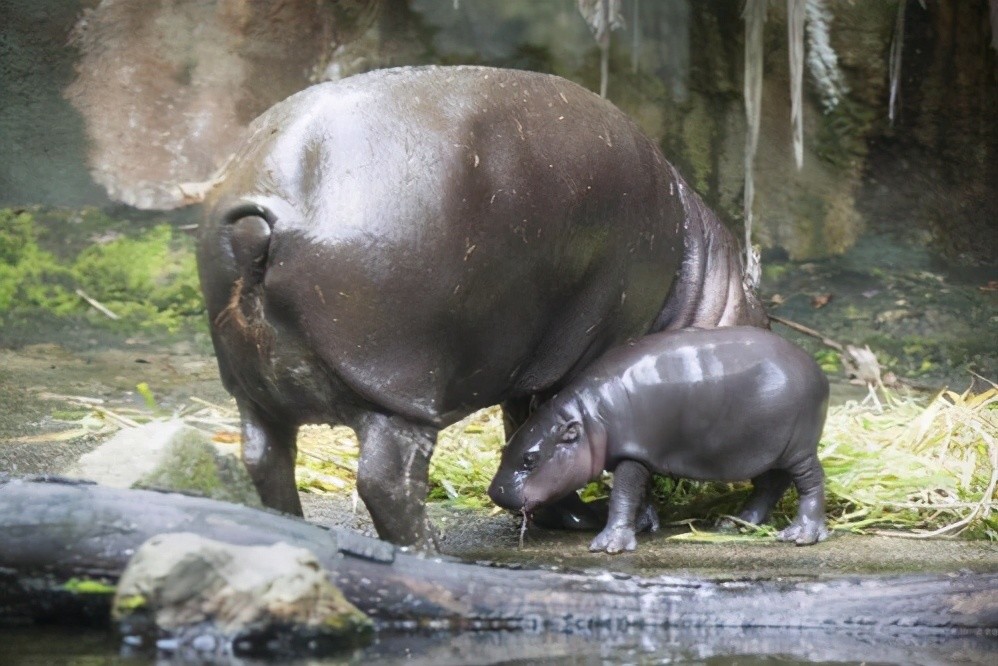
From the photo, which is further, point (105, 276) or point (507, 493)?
point (105, 276)

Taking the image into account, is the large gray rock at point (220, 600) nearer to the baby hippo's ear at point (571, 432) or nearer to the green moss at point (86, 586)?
the green moss at point (86, 586)

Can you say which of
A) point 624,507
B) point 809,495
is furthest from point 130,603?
Result: point 809,495

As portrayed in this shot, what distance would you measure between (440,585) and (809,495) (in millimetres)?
1930

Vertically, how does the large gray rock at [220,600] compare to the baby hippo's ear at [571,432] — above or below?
above

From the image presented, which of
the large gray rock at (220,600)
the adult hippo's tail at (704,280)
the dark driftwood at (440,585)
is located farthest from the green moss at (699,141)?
the large gray rock at (220,600)

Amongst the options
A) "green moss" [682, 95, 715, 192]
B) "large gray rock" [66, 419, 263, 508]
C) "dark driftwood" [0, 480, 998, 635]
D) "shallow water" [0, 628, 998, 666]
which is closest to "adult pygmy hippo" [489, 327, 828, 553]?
"large gray rock" [66, 419, 263, 508]

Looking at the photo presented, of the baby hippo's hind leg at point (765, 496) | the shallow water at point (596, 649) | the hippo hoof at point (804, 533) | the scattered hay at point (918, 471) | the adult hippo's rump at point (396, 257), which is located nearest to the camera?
the shallow water at point (596, 649)

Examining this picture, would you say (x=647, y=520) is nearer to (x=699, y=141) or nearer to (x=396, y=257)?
(x=396, y=257)

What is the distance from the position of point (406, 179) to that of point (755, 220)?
5.37 metres

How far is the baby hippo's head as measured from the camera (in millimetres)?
4719

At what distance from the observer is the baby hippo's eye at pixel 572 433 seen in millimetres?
4711

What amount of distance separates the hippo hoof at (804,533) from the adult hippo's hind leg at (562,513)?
0.71 m

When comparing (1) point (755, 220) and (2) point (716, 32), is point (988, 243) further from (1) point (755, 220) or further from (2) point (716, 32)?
(2) point (716, 32)

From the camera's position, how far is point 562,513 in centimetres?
512
